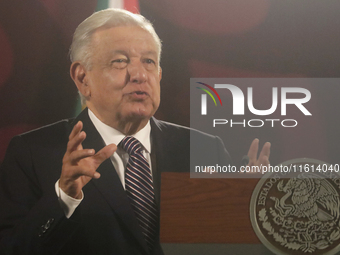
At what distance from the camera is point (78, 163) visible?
69.3 inches

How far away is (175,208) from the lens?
1767 mm

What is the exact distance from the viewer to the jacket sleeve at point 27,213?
1833 millimetres

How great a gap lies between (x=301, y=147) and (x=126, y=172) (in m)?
1.19

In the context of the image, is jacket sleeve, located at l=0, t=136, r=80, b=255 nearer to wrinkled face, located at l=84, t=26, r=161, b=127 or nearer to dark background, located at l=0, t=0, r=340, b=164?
dark background, located at l=0, t=0, r=340, b=164

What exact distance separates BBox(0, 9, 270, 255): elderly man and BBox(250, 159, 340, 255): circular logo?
29cm

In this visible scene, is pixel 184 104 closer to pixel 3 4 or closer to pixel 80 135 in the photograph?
pixel 80 135

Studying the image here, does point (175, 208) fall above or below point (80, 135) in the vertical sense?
below

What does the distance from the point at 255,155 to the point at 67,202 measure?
1249 millimetres

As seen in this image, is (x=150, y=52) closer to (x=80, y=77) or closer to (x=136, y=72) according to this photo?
(x=136, y=72)

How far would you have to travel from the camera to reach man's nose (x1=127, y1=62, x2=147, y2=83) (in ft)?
6.64

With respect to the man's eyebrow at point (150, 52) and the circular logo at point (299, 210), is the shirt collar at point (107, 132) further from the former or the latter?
the circular logo at point (299, 210)

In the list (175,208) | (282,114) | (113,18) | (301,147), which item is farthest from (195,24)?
(175,208)

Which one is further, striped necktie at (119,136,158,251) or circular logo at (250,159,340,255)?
striped necktie at (119,136,158,251)

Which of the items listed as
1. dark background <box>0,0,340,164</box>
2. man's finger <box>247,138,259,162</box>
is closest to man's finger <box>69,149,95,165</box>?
dark background <box>0,0,340,164</box>
